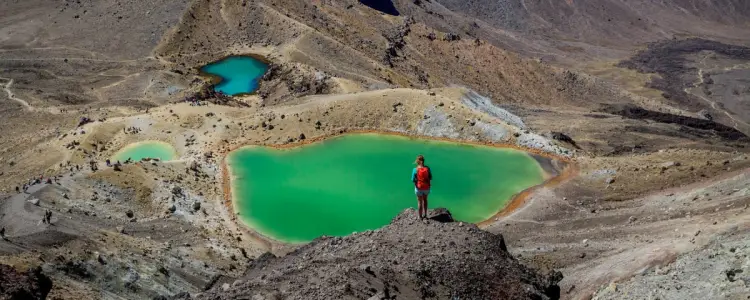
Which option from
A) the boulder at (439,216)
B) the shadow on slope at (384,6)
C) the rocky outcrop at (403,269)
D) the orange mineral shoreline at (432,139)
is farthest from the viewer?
the shadow on slope at (384,6)

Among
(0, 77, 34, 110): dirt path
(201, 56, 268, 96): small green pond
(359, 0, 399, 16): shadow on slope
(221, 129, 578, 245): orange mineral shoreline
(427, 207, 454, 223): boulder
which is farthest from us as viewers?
(359, 0, 399, 16): shadow on slope

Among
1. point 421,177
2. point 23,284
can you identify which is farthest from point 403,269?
point 23,284

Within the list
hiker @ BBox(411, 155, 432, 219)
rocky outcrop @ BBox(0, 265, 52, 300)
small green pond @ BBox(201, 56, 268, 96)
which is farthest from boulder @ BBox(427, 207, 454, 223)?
small green pond @ BBox(201, 56, 268, 96)

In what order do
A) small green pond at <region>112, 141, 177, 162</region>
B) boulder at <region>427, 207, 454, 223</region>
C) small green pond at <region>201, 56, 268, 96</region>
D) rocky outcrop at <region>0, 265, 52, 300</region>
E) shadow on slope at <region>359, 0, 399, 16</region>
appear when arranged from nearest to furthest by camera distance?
rocky outcrop at <region>0, 265, 52, 300</region> → boulder at <region>427, 207, 454, 223</region> → small green pond at <region>112, 141, 177, 162</region> → small green pond at <region>201, 56, 268, 96</region> → shadow on slope at <region>359, 0, 399, 16</region>

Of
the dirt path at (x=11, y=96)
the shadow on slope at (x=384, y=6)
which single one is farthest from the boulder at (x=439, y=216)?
the shadow on slope at (x=384, y=6)

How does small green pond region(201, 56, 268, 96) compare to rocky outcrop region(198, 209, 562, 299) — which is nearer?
rocky outcrop region(198, 209, 562, 299)

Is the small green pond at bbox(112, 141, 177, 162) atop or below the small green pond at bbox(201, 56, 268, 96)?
atop

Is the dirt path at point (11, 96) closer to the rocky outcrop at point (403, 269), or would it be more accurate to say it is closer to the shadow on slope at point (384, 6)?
the rocky outcrop at point (403, 269)

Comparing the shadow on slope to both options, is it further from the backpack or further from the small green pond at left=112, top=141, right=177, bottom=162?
the backpack
